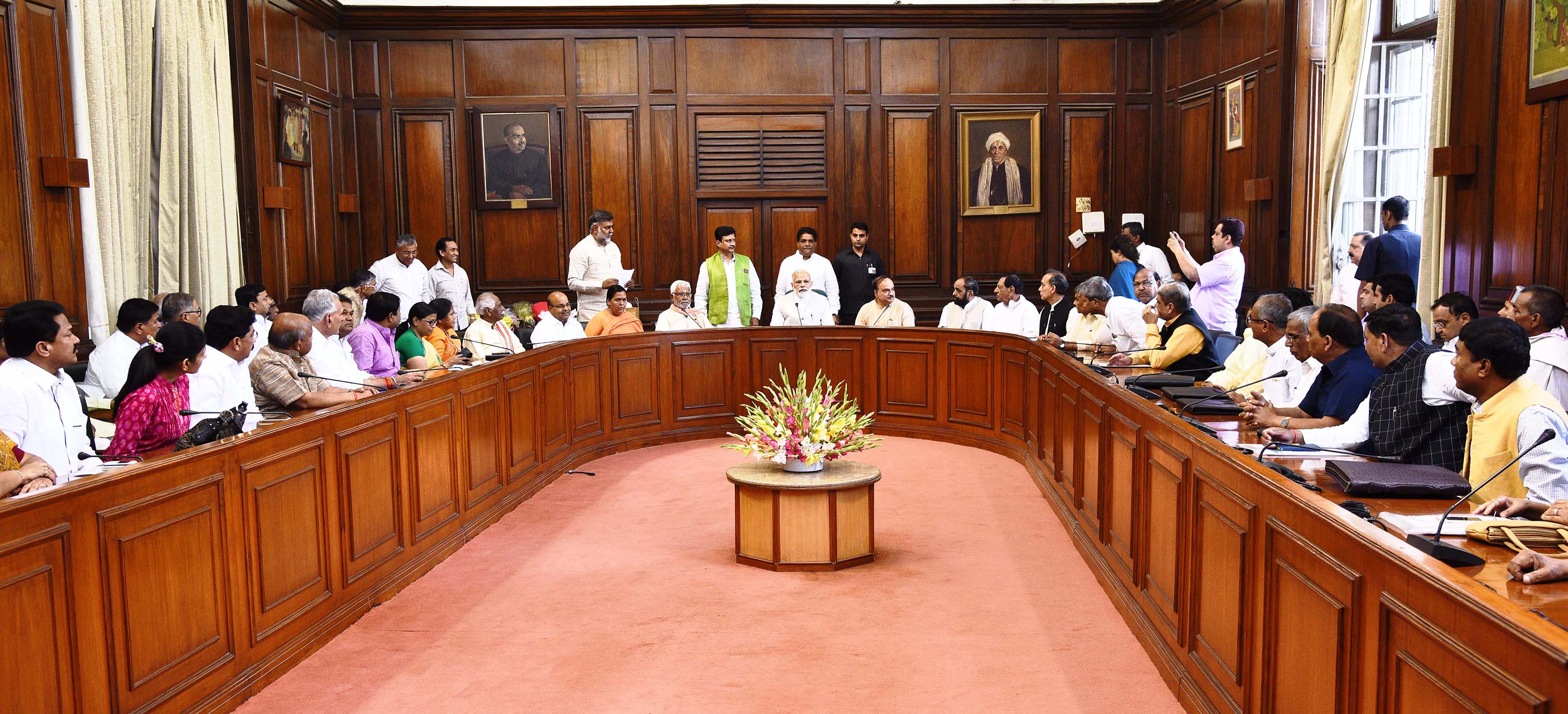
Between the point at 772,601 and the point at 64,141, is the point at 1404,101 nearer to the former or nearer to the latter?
the point at 772,601

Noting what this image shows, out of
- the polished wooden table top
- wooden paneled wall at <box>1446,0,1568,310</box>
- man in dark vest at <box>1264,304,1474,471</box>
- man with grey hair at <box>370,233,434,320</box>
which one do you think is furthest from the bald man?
wooden paneled wall at <box>1446,0,1568,310</box>

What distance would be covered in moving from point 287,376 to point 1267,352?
4241 millimetres

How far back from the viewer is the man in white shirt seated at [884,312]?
9070 millimetres

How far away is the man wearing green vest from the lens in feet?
31.7

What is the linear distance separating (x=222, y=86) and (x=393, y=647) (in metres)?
5.09

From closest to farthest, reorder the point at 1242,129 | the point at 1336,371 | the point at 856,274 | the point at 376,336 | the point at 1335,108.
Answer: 1. the point at 1336,371
2. the point at 376,336
3. the point at 1335,108
4. the point at 1242,129
5. the point at 856,274

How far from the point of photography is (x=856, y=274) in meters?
10.0

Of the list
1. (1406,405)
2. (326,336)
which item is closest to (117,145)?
(326,336)

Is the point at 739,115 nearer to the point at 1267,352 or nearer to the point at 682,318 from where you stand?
the point at 682,318

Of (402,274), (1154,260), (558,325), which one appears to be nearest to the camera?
(558,325)

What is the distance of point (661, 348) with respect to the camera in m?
8.72

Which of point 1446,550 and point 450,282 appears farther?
point 450,282

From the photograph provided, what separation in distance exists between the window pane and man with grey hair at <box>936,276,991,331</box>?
2.97m

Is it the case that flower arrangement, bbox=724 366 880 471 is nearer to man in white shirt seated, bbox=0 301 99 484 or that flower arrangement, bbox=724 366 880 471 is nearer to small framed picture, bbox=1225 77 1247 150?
man in white shirt seated, bbox=0 301 99 484
